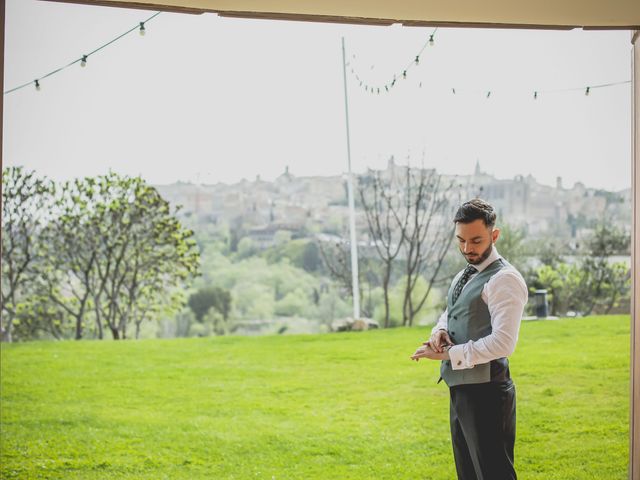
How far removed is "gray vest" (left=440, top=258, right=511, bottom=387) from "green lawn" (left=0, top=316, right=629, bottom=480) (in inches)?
92.2

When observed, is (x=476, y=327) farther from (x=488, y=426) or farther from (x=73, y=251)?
(x=73, y=251)

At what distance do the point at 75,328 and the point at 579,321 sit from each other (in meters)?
3.74

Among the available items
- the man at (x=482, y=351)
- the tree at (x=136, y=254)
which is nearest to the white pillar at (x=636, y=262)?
the man at (x=482, y=351)

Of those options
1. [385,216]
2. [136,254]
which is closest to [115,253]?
[136,254]

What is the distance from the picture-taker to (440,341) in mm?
2451

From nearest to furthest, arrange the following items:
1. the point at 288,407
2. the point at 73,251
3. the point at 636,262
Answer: the point at 636,262
the point at 288,407
the point at 73,251

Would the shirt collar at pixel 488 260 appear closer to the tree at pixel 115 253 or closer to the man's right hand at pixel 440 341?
the man's right hand at pixel 440 341

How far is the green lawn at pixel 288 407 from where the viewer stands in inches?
185

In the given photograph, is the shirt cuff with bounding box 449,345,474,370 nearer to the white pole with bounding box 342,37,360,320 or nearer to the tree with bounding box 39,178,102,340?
the white pole with bounding box 342,37,360,320

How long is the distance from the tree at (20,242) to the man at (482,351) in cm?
397

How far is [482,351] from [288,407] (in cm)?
325

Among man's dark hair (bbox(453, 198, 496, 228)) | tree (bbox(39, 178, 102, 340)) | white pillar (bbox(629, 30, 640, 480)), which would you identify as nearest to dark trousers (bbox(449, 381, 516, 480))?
man's dark hair (bbox(453, 198, 496, 228))

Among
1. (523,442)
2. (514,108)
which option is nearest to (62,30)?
(514,108)

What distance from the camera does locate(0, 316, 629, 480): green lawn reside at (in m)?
4.70
